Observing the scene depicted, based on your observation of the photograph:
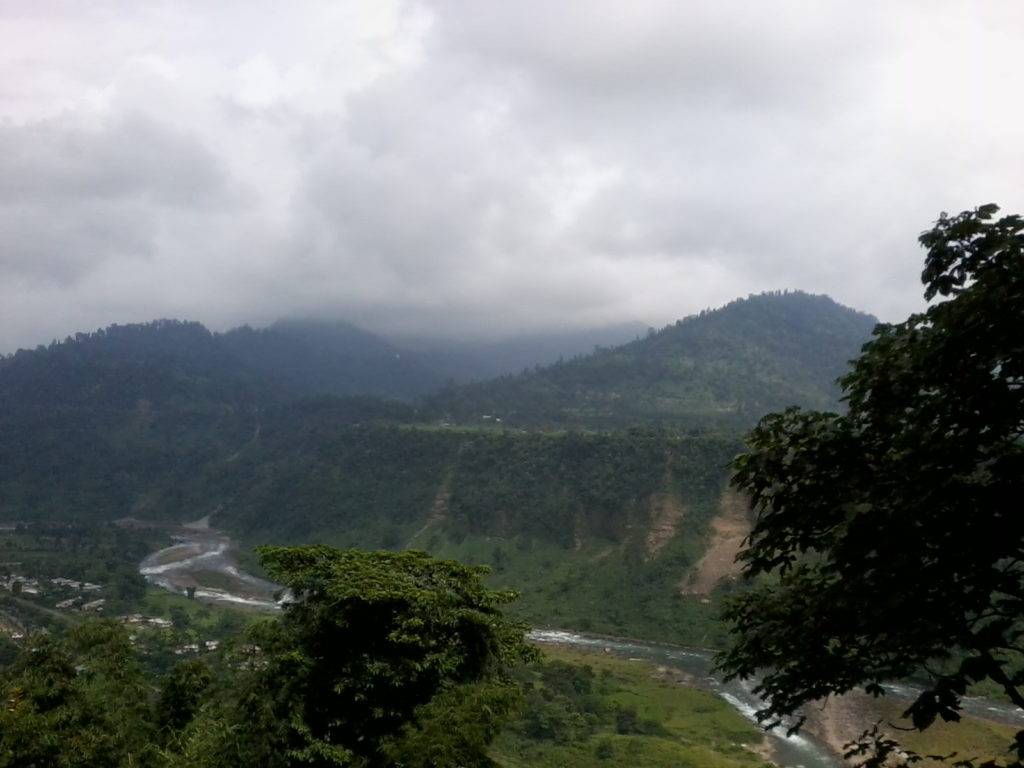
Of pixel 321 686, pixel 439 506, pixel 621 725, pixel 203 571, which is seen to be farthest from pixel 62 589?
pixel 321 686

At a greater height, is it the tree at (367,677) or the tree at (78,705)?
the tree at (367,677)

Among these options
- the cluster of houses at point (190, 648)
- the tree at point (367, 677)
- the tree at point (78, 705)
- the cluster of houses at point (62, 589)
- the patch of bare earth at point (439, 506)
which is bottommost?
the cluster of houses at point (62, 589)

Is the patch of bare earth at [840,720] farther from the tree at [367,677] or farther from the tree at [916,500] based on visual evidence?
the tree at [916,500]

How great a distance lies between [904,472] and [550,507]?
101323 millimetres

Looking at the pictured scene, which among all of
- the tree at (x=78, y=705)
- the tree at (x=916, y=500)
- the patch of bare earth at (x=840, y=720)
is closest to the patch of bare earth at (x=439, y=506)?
the patch of bare earth at (x=840, y=720)

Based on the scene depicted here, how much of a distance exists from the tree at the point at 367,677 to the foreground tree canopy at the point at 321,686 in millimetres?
31

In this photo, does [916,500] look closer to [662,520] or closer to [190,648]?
[190,648]

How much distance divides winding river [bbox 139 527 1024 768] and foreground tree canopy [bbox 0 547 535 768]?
4.80 ft

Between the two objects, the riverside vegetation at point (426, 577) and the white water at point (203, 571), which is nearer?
the riverside vegetation at point (426, 577)

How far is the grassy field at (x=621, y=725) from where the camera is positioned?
44.3m

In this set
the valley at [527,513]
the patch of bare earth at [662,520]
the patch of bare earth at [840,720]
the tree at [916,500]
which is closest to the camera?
the tree at [916,500]

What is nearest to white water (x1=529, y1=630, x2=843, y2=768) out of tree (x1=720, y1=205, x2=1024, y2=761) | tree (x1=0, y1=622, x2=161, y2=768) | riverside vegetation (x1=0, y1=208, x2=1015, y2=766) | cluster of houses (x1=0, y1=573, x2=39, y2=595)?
riverside vegetation (x1=0, y1=208, x2=1015, y2=766)

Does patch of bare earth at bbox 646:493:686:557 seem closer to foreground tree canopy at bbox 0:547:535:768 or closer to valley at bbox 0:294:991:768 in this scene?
valley at bbox 0:294:991:768

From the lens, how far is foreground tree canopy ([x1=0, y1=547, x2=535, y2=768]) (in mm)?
13797
